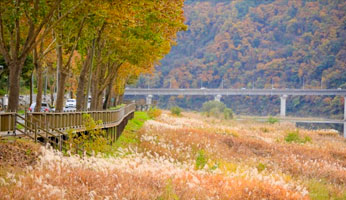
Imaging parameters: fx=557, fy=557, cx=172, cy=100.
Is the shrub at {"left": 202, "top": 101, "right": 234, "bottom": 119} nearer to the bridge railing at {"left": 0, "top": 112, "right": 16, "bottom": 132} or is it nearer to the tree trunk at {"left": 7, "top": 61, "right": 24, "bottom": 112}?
the tree trunk at {"left": 7, "top": 61, "right": 24, "bottom": 112}

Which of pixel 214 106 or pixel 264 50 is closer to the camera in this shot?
pixel 214 106

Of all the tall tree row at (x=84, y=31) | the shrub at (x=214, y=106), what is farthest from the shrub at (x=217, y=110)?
the tall tree row at (x=84, y=31)

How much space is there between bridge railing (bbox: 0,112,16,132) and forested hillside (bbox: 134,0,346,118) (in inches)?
4761

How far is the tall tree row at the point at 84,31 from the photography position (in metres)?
21.1

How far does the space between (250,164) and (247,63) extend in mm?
130252

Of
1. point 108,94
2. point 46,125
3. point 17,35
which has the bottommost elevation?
point 46,125

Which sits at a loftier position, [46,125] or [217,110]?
[46,125]

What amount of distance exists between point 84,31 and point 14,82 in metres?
9.34

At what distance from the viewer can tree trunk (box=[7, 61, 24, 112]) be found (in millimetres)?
20797

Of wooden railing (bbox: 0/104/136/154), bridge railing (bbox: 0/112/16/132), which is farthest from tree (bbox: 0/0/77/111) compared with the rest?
bridge railing (bbox: 0/112/16/132)

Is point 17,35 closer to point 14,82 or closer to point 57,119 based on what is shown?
point 14,82

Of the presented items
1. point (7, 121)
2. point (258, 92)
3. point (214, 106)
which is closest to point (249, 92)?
point (258, 92)

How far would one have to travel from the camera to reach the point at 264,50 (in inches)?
6088

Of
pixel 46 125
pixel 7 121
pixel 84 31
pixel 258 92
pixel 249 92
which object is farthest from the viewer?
pixel 249 92
